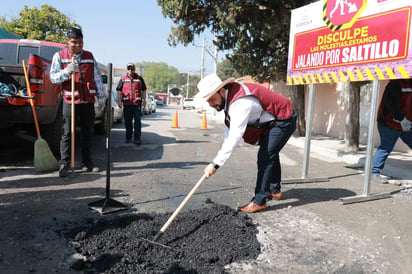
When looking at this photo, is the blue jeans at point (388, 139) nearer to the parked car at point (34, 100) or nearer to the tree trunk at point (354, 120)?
the tree trunk at point (354, 120)

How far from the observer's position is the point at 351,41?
4.77 m

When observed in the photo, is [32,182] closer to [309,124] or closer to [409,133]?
[309,124]

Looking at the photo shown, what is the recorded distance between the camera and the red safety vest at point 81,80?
4.80 meters

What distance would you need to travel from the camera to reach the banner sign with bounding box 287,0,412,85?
4.14 metres

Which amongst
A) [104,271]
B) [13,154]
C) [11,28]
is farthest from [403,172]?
[11,28]

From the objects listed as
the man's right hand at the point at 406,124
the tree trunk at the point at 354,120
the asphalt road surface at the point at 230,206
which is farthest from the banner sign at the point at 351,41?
the tree trunk at the point at 354,120

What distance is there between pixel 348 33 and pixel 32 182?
15.7 feet

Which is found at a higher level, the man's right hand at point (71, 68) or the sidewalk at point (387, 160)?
the man's right hand at point (71, 68)

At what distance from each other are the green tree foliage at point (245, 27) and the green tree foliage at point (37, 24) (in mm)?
13767

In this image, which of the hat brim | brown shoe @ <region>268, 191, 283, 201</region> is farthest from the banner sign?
the hat brim

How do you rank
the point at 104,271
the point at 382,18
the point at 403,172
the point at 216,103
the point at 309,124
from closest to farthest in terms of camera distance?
the point at 104,271, the point at 216,103, the point at 382,18, the point at 309,124, the point at 403,172

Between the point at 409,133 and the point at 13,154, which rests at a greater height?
the point at 409,133

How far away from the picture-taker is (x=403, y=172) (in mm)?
6105

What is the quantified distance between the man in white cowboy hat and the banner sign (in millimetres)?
1537
